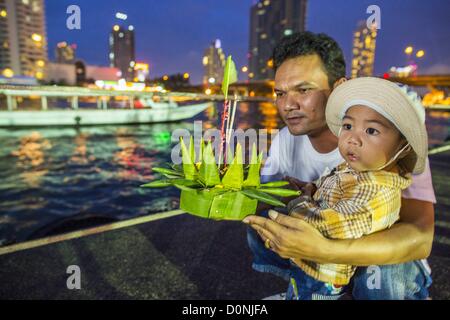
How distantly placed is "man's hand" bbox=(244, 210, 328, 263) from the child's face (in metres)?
0.49

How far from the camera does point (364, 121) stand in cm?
176

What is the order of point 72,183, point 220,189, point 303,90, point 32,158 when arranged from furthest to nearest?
point 32,158
point 72,183
point 303,90
point 220,189

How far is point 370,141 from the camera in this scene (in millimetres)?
1724

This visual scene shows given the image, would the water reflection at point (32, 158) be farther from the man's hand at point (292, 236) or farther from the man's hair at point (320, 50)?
the man's hand at point (292, 236)

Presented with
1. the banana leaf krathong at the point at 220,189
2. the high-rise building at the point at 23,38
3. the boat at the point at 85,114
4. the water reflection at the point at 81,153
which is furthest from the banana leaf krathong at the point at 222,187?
the high-rise building at the point at 23,38

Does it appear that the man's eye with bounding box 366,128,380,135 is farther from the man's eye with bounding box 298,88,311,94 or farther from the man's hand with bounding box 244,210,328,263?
the man's eye with bounding box 298,88,311,94

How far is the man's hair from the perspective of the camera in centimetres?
244

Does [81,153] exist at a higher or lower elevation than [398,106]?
lower

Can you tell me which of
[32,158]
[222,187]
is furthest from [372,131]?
[32,158]

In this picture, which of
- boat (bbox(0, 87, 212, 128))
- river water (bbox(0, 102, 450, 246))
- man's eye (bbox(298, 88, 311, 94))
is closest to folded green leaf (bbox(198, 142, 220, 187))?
man's eye (bbox(298, 88, 311, 94))

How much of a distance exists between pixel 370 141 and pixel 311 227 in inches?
24.1

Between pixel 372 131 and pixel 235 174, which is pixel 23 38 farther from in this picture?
pixel 372 131
